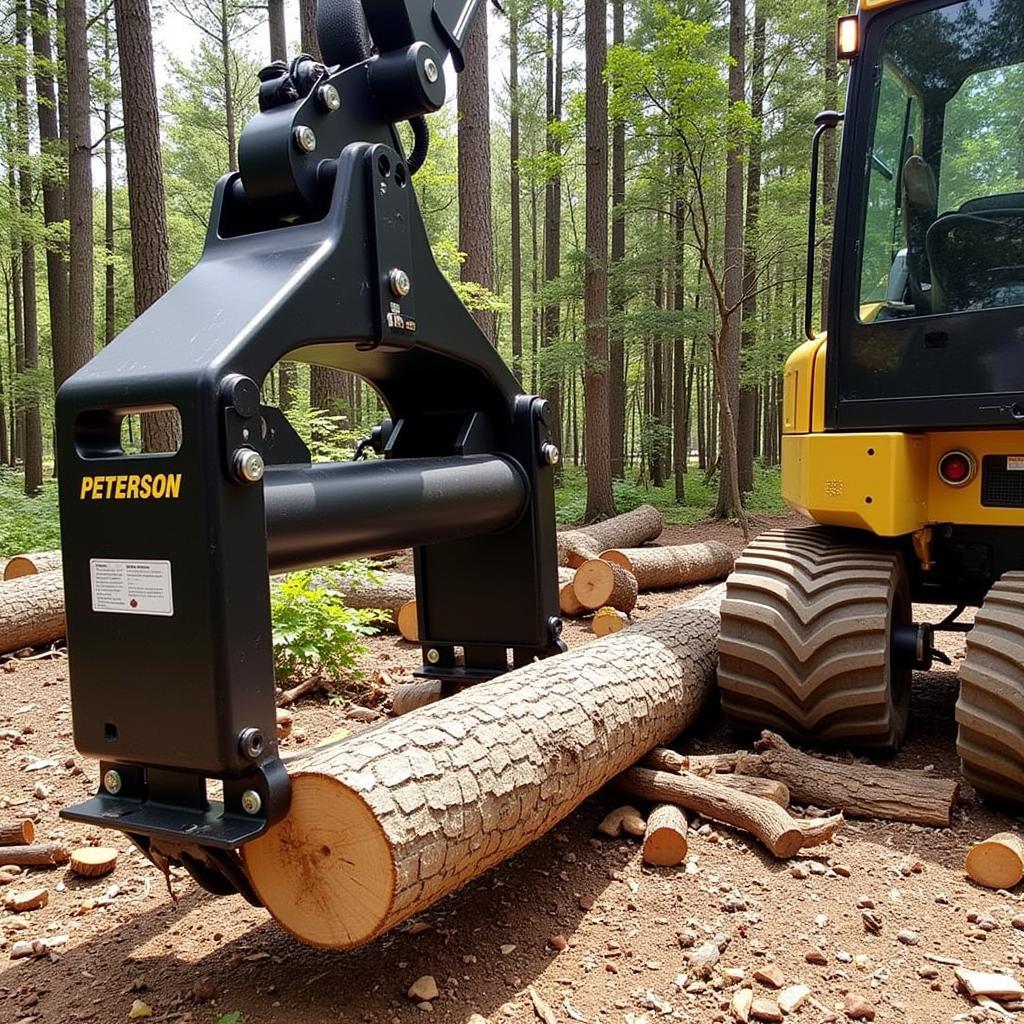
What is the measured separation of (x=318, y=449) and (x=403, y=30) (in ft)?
13.9

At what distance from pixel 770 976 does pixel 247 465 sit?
184 centimetres

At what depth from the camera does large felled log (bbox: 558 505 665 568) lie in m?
8.24

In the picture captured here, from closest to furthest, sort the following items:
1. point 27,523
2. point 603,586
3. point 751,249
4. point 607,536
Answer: point 603,586
point 607,536
point 27,523
point 751,249

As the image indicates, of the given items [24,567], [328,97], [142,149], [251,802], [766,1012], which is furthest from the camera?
[142,149]

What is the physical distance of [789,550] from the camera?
3.97 m

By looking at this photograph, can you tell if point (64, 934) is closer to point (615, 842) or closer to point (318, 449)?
point (615, 842)

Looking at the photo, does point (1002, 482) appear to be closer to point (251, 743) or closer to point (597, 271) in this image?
point (251, 743)

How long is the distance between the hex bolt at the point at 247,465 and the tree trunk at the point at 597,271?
12140mm

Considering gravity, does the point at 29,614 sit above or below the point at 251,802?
below

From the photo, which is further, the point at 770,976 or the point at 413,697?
the point at 413,697

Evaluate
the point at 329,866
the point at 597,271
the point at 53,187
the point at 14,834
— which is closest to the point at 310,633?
the point at 14,834

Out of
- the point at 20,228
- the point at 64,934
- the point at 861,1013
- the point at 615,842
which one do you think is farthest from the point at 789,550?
the point at 20,228

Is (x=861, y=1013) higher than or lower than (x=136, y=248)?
lower

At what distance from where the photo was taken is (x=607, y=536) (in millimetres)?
9875
